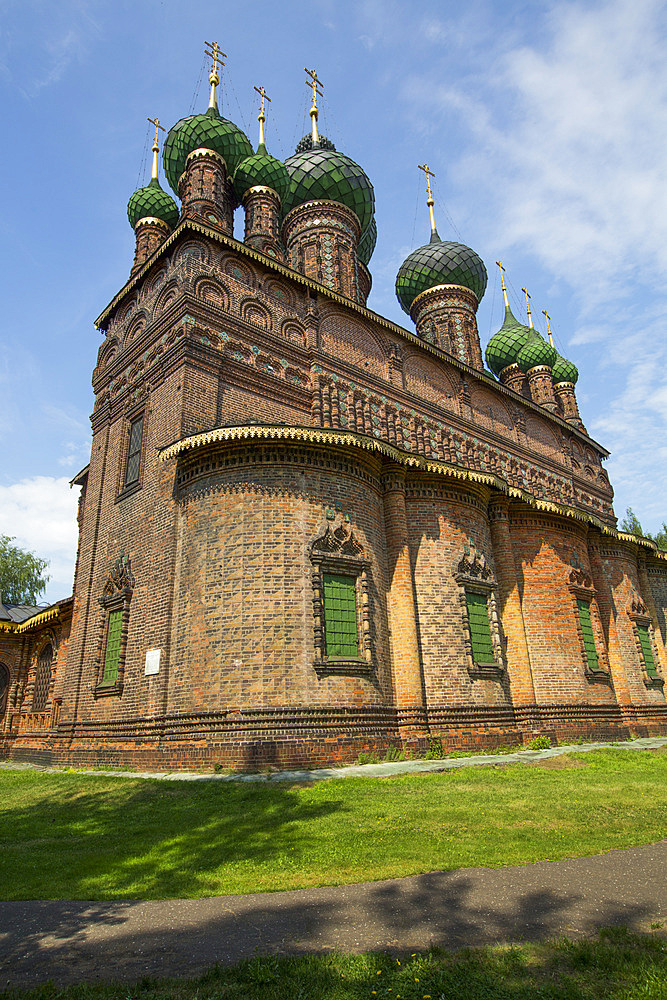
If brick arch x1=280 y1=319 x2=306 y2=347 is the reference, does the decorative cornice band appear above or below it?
below

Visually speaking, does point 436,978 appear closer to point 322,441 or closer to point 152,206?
point 322,441

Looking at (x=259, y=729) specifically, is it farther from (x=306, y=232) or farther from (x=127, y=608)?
(x=306, y=232)

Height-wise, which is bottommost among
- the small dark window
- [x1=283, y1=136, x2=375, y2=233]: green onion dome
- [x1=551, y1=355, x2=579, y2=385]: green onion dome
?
the small dark window

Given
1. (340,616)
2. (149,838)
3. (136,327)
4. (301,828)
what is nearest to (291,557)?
(340,616)

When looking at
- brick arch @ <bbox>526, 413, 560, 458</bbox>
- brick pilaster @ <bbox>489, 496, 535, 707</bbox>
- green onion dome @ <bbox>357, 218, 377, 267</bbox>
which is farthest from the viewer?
green onion dome @ <bbox>357, 218, 377, 267</bbox>

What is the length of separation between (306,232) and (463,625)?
43.1 feet

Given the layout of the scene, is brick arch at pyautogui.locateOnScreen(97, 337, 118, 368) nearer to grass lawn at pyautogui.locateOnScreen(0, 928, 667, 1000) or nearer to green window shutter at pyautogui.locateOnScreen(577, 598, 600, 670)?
green window shutter at pyautogui.locateOnScreen(577, 598, 600, 670)

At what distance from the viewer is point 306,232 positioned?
1956 cm

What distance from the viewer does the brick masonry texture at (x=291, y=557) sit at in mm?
10062

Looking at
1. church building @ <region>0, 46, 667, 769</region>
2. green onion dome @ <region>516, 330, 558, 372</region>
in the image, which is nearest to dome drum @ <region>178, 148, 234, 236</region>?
church building @ <region>0, 46, 667, 769</region>

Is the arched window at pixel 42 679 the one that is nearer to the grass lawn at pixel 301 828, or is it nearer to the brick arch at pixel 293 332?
the grass lawn at pixel 301 828

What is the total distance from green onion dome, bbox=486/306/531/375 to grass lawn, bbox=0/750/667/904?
23460mm

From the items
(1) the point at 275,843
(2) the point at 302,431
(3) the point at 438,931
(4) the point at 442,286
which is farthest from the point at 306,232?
(3) the point at 438,931

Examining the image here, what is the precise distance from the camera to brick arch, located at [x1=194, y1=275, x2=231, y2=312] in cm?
1373
